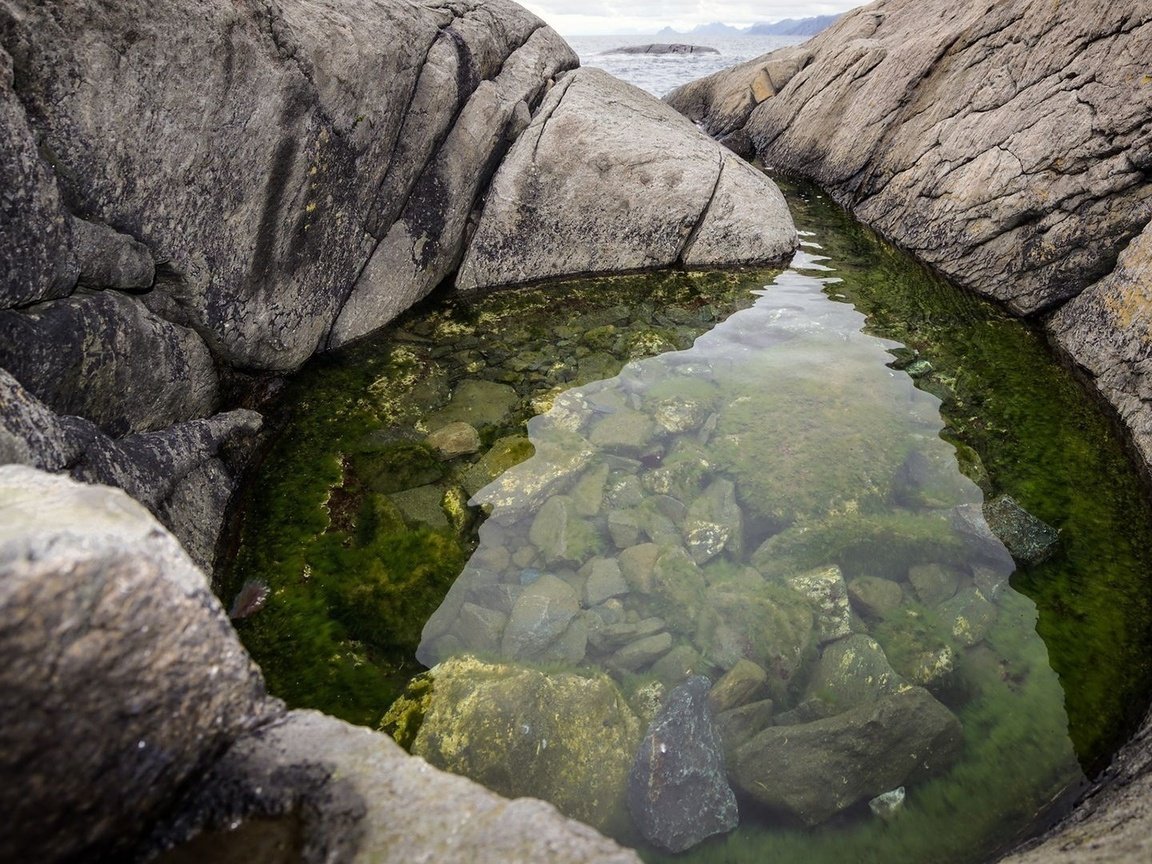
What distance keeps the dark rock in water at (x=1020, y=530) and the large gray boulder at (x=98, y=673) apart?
536 cm

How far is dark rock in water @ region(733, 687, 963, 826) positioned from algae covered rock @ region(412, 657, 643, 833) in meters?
0.73

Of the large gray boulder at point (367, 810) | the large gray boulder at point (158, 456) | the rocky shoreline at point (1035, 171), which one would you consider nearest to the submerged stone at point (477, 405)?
the large gray boulder at point (158, 456)

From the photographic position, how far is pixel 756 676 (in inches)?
165

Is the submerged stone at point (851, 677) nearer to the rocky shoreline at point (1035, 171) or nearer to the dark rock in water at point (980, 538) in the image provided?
the rocky shoreline at point (1035, 171)

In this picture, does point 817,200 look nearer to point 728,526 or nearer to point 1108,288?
point 1108,288

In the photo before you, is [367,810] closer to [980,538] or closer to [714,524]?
[714,524]

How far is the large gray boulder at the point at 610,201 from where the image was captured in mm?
9094

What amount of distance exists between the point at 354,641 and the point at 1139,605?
550cm

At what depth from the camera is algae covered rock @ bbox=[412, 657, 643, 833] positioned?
11.9 feet

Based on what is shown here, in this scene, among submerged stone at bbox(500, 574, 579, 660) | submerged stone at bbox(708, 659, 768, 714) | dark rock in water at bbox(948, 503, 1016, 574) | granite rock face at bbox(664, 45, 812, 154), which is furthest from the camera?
granite rock face at bbox(664, 45, 812, 154)

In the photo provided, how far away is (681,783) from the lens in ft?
11.7

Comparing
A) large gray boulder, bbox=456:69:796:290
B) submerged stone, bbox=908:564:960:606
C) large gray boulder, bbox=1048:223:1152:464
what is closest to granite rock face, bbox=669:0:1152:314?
large gray boulder, bbox=1048:223:1152:464

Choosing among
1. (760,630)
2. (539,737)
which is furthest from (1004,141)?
(539,737)

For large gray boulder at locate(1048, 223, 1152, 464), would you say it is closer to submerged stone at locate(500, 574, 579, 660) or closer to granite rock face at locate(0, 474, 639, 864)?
submerged stone at locate(500, 574, 579, 660)
